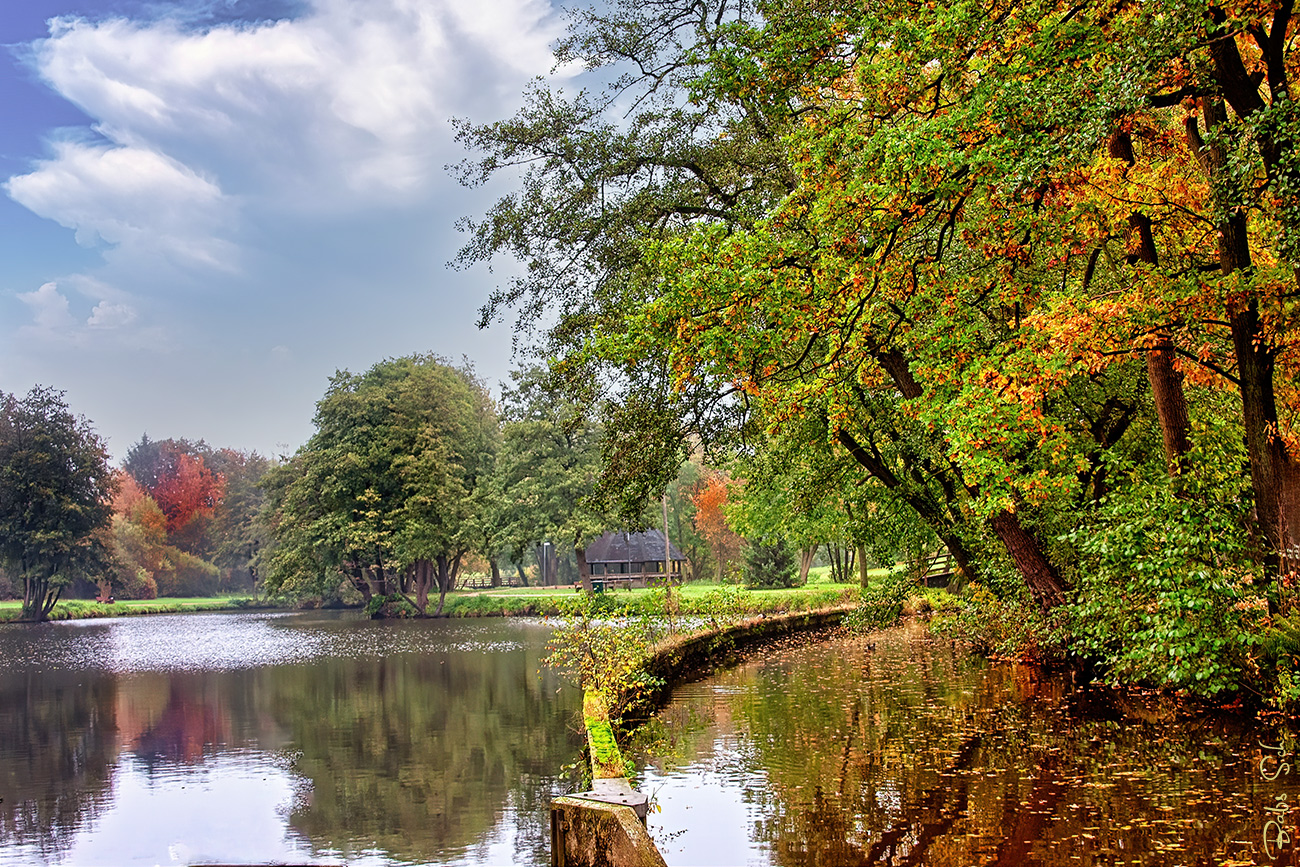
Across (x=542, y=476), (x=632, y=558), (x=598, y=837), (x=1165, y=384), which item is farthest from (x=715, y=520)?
(x=598, y=837)

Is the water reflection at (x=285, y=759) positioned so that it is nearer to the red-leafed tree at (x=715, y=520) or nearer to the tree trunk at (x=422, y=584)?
the tree trunk at (x=422, y=584)

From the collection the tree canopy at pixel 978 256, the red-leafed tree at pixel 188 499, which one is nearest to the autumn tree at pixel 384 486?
the tree canopy at pixel 978 256

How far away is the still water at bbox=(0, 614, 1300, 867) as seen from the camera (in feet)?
22.1

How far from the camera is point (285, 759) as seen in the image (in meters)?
12.6

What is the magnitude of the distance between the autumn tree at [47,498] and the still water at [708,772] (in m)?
37.2

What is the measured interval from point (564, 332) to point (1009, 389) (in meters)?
7.97

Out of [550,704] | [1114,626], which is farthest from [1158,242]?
[550,704]

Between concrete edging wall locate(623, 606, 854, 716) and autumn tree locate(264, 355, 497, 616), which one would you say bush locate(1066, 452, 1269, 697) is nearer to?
concrete edging wall locate(623, 606, 854, 716)

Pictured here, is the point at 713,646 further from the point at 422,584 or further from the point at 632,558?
the point at 632,558

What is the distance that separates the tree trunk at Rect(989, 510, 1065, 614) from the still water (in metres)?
1.40

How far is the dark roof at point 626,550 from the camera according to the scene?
55969 mm

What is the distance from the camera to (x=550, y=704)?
1581cm

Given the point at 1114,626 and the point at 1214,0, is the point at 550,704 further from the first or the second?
the point at 1214,0

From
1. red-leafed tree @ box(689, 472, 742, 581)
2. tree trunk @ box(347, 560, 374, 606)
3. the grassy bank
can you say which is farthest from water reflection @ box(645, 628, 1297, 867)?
the grassy bank
